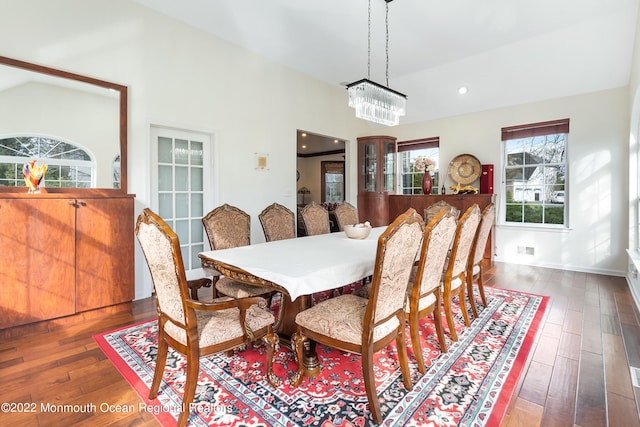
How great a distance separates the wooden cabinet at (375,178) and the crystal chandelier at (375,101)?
8.41ft

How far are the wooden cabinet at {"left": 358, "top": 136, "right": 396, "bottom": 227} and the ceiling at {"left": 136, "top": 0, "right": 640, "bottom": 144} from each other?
1.22 metres

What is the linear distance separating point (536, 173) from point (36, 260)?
6.36 m

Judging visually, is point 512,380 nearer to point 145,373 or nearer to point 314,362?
point 314,362

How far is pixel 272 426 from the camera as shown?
1482 millimetres

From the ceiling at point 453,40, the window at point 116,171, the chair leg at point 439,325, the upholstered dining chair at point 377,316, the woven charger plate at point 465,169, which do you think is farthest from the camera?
the woven charger plate at point 465,169

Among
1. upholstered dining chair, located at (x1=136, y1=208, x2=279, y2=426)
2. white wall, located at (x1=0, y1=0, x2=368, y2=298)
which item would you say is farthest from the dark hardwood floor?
white wall, located at (x1=0, y1=0, x2=368, y2=298)

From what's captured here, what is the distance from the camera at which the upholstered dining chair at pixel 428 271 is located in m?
1.82

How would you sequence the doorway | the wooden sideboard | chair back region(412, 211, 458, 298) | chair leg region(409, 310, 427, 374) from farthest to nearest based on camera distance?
the doorway → the wooden sideboard → chair leg region(409, 310, 427, 374) → chair back region(412, 211, 458, 298)

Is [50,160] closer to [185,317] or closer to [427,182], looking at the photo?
[185,317]

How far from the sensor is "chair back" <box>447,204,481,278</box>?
2.31m

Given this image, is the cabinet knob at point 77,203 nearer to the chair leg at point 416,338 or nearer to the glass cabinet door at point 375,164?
the chair leg at point 416,338

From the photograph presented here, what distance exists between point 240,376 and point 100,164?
2485 mm

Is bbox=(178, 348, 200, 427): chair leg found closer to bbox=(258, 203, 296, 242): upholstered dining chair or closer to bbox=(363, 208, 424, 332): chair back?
bbox=(363, 208, 424, 332): chair back

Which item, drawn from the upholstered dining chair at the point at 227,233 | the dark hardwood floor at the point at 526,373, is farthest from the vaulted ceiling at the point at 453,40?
the dark hardwood floor at the point at 526,373
